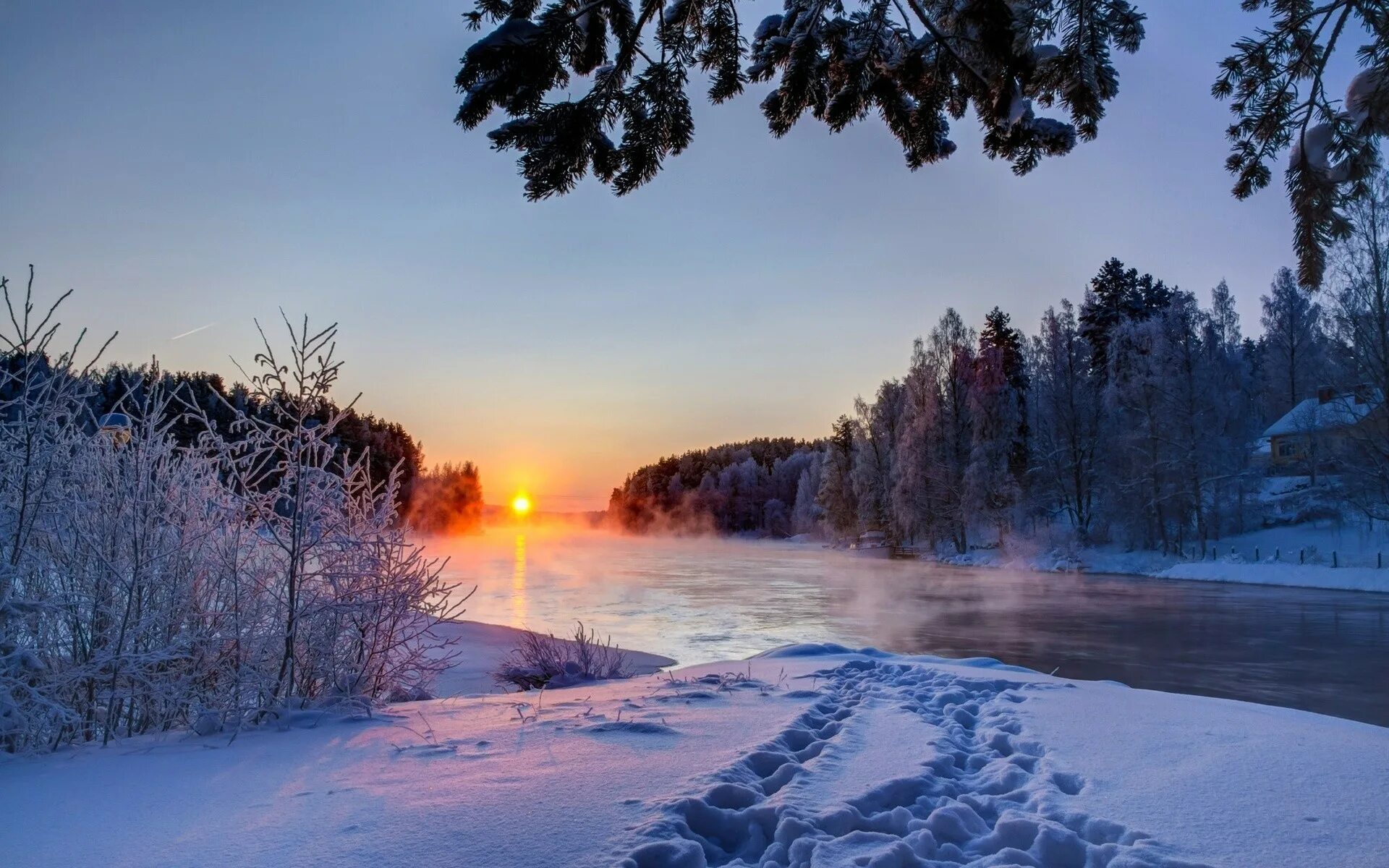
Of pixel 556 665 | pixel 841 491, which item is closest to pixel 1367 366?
pixel 556 665

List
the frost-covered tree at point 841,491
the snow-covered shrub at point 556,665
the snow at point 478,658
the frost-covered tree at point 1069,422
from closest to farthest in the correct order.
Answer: the snow-covered shrub at point 556,665 < the snow at point 478,658 < the frost-covered tree at point 1069,422 < the frost-covered tree at point 841,491

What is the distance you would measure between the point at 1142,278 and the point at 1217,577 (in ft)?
108

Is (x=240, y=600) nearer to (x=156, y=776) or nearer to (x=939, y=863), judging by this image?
(x=156, y=776)

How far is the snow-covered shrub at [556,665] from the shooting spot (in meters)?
8.38

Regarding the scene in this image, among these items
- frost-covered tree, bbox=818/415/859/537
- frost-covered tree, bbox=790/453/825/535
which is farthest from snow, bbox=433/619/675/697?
frost-covered tree, bbox=790/453/825/535

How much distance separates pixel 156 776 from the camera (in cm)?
336

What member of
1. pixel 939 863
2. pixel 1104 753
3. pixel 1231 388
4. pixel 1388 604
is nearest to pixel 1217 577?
pixel 1388 604

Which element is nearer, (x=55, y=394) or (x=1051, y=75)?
(x=1051, y=75)

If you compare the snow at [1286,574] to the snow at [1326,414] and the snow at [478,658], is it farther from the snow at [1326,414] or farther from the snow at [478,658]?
the snow at [478,658]

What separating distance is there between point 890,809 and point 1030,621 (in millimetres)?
15356

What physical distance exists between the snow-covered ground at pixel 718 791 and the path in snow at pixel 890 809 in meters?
0.01

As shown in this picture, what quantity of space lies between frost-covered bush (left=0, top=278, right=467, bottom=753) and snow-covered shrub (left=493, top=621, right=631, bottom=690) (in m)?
2.80

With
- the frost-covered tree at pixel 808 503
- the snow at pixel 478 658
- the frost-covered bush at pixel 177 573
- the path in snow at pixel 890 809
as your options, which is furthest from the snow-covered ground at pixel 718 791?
the frost-covered tree at pixel 808 503

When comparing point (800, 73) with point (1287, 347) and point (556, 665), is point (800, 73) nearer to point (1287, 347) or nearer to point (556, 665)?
point (556, 665)
